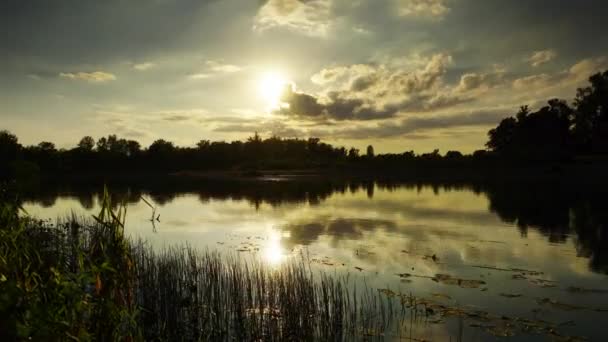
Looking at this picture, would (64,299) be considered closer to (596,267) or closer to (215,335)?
(215,335)

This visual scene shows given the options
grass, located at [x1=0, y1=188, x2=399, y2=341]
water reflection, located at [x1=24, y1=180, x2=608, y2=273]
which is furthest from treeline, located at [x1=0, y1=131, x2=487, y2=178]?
grass, located at [x1=0, y1=188, x2=399, y2=341]

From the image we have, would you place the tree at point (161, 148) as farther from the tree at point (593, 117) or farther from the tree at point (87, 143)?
the tree at point (593, 117)

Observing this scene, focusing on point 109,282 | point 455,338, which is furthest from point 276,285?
point 109,282

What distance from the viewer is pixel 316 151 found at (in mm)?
160750

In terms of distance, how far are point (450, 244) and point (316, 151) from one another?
139887 millimetres

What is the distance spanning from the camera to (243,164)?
133250 millimetres

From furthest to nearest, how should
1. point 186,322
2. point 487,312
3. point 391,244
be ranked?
point 391,244
point 487,312
point 186,322

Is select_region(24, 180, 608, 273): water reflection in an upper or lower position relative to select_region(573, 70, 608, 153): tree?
lower

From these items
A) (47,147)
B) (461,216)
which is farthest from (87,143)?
(461,216)

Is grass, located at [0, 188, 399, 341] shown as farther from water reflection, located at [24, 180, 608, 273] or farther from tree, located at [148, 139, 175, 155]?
tree, located at [148, 139, 175, 155]

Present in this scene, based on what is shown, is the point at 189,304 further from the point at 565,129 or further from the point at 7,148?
the point at 7,148

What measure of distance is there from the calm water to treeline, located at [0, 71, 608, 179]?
53.1 metres

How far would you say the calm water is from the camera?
1148cm

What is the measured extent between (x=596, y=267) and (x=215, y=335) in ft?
50.2
